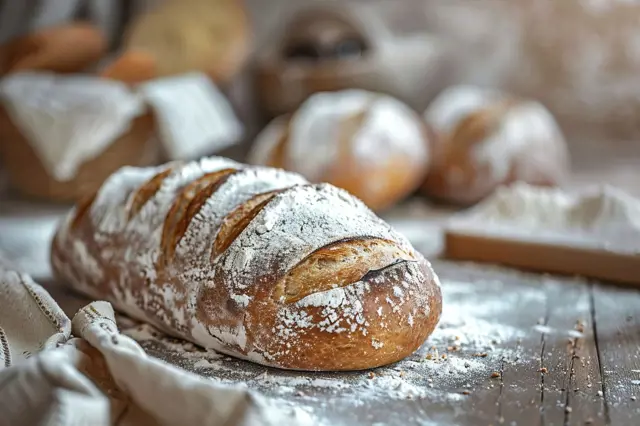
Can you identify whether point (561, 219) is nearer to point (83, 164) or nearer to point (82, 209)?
point (82, 209)

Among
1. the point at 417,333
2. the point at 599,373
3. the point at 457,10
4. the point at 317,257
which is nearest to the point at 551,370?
the point at 599,373

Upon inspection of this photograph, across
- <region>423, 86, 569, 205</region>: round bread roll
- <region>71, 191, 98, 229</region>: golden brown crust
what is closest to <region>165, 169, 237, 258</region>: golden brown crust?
<region>71, 191, 98, 229</region>: golden brown crust

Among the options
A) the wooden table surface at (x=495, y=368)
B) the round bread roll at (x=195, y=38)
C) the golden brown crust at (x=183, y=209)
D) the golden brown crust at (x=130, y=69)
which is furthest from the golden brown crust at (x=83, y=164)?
the golden brown crust at (x=183, y=209)

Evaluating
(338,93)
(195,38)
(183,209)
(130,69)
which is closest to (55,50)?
(130,69)

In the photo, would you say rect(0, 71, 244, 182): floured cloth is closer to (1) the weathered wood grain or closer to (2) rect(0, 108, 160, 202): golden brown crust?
(2) rect(0, 108, 160, 202): golden brown crust

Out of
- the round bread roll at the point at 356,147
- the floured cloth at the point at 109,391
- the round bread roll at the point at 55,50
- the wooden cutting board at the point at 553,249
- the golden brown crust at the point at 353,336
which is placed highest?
the round bread roll at the point at 55,50

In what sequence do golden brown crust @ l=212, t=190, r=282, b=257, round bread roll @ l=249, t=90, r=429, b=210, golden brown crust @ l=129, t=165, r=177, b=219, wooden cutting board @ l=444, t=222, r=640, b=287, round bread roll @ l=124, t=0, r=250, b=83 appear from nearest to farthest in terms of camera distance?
1. golden brown crust @ l=212, t=190, r=282, b=257
2. golden brown crust @ l=129, t=165, r=177, b=219
3. wooden cutting board @ l=444, t=222, r=640, b=287
4. round bread roll @ l=249, t=90, r=429, b=210
5. round bread roll @ l=124, t=0, r=250, b=83

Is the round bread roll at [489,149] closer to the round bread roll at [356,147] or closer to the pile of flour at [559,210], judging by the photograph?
the round bread roll at [356,147]
